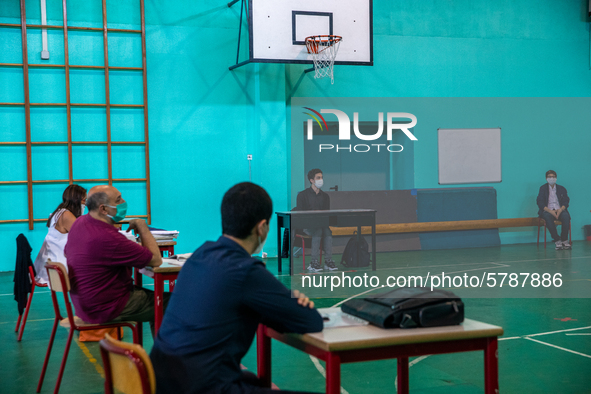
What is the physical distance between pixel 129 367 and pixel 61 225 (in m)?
3.21

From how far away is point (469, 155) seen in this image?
1052cm

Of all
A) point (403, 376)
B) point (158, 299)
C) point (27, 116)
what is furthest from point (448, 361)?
point (27, 116)

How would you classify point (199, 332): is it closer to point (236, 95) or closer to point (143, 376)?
point (143, 376)

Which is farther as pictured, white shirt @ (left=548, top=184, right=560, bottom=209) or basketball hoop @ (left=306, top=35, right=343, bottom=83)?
white shirt @ (left=548, top=184, right=560, bottom=209)

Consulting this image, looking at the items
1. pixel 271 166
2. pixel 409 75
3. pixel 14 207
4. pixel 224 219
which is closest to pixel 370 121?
pixel 409 75

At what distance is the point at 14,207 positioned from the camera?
7812mm

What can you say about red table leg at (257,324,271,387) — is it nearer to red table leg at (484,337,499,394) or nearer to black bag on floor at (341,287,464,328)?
black bag on floor at (341,287,464,328)

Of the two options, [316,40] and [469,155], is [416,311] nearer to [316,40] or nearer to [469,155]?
[316,40]

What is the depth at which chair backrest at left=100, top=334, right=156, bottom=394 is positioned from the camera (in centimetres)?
157

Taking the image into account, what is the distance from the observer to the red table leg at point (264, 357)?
6.86 ft

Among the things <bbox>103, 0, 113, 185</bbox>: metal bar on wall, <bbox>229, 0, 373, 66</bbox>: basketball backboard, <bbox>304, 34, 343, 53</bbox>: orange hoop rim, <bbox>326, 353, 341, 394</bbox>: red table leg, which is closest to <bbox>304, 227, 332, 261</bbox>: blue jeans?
<bbox>229, 0, 373, 66</bbox>: basketball backboard

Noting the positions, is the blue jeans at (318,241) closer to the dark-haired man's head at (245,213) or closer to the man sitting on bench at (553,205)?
the man sitting on bench at (553,205)

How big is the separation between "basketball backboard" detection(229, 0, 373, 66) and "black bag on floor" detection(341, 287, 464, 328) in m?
6.38

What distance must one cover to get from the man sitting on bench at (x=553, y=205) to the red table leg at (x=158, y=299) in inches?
333
